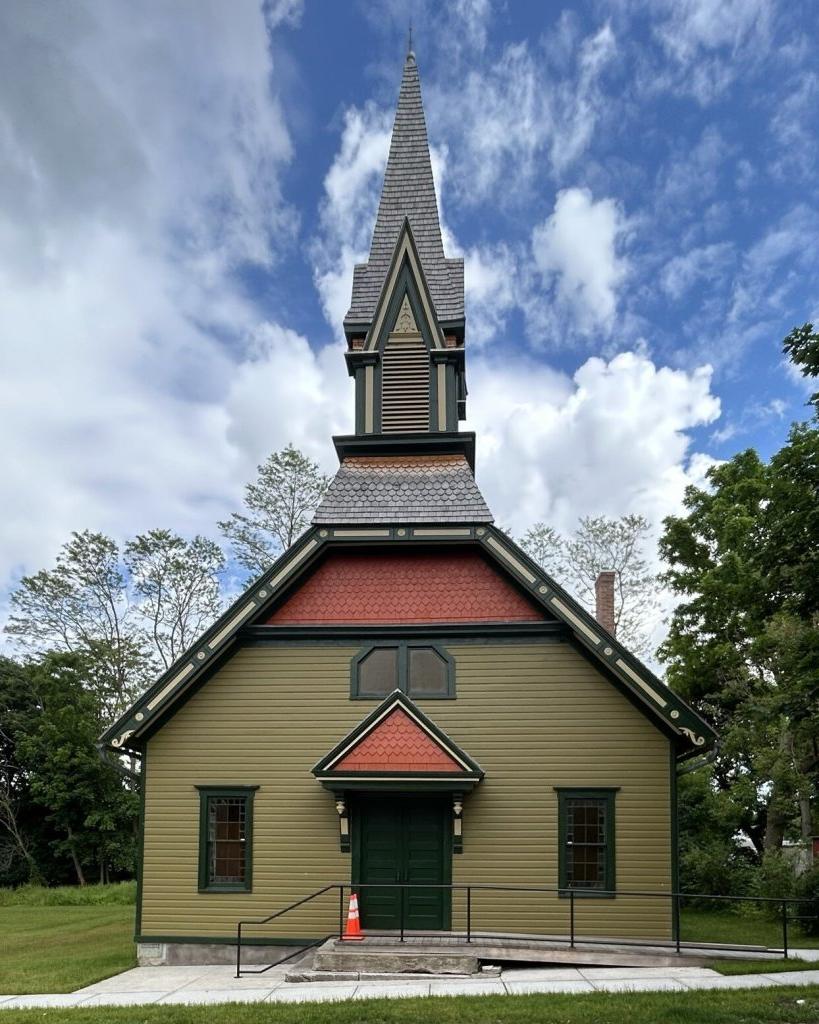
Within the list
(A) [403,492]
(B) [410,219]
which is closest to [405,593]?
(A) [403,492]

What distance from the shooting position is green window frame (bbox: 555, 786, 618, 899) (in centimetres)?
1317

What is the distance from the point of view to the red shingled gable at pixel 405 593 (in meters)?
14.3

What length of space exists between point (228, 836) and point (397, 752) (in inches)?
128

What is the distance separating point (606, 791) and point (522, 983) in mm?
3537

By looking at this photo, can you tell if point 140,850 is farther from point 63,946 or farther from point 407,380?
point 407,380

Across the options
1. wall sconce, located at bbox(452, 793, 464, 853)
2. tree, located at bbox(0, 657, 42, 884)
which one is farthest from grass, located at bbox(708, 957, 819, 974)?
tree, located at bbox(0, 657, 42, 884)

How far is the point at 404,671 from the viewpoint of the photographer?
14.1m

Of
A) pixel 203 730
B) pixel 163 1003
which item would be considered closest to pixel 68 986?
pixel 163 1003

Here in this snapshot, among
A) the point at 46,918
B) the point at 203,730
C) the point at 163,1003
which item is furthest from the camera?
the point at 46,918

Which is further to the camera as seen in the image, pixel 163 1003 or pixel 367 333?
pixel 367 333

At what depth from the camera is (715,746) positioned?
1329 cm

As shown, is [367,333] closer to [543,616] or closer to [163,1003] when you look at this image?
[543,616]

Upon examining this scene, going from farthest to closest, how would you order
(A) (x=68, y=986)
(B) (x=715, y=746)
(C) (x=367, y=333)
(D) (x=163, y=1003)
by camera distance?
1. (C) (x=367, y=333)
2. (B) (x=715, y=746)
3. (A) (x=68, y=986)
4. (D) (x=163, y=1003)

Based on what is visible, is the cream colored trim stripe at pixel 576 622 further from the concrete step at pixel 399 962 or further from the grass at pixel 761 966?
the concrete step at pixel 399 962
